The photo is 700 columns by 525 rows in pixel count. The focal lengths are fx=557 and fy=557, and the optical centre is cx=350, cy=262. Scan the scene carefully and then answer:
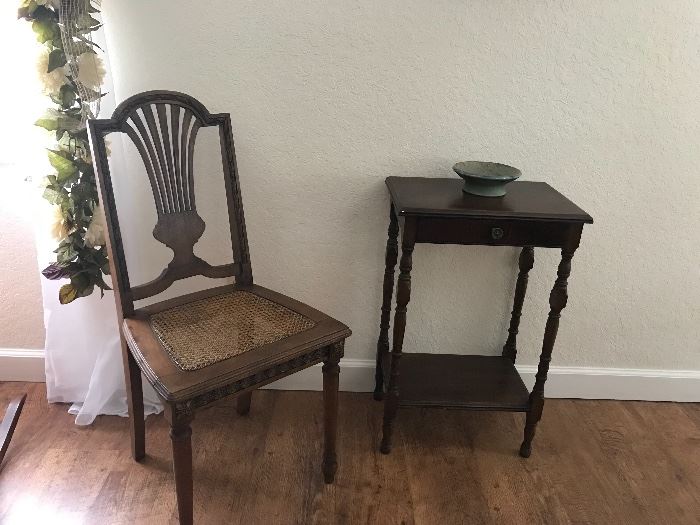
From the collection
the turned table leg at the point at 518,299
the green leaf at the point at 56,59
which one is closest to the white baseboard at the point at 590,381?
the turned table leg at the point at 518,299

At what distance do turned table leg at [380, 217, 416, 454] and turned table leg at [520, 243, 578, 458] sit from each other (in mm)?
427

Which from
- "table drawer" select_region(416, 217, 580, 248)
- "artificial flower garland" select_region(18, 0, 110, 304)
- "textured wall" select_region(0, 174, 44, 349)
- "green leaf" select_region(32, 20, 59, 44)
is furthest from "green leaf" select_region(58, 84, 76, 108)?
"table drawer" select_region(416, 217, 580, 248)

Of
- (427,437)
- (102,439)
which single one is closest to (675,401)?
(427,437)

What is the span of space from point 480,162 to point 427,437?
0.94 metres

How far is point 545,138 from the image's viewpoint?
1.80 metres

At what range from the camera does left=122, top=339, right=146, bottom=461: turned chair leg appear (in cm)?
156

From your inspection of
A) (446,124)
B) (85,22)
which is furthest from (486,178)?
(85,22)

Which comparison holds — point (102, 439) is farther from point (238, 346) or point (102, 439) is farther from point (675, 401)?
point (675, 401)

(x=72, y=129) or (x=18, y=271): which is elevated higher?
(x=72, y=129)

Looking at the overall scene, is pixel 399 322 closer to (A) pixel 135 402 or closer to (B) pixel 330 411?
(B) pixel 330 411

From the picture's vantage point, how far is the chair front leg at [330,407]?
1.53 metres

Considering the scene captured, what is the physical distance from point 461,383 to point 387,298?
0.38 m

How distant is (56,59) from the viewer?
1.52 meters

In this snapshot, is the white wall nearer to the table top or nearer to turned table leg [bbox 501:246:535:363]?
the table top
